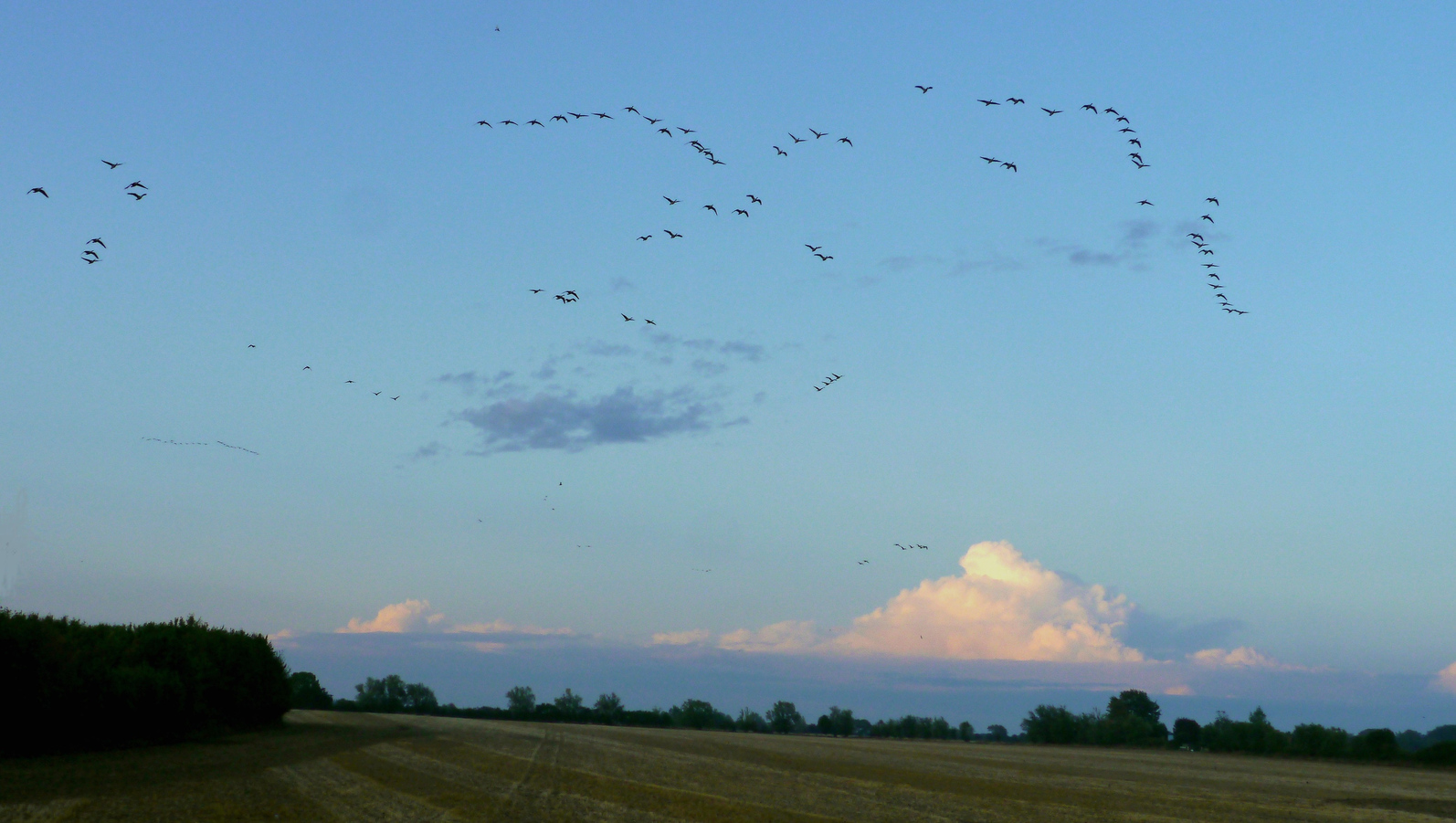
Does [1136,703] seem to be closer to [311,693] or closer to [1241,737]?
[1241,737]

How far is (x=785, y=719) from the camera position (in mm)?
154625

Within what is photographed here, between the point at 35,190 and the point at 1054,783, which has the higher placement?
the point at 35,190

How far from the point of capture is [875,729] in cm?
14362

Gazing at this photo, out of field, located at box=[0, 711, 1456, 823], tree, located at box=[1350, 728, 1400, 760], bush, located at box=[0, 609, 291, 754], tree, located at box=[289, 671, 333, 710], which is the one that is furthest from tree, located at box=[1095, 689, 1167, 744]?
tree, located at box=[289, 671, 333, 710]

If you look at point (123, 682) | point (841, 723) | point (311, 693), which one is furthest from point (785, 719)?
point (123, 682)

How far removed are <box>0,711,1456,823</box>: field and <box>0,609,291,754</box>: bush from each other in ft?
9.40

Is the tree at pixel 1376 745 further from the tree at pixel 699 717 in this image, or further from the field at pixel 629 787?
the tree at pixel 699 717

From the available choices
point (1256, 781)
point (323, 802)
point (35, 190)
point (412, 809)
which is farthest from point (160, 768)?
point (1256, 781)

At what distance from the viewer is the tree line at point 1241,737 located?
73875 millimetres

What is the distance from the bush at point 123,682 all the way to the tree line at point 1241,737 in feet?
257

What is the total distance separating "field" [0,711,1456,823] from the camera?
85.6ft

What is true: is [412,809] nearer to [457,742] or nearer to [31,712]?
[31,712]

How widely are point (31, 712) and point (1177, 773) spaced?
52.9m

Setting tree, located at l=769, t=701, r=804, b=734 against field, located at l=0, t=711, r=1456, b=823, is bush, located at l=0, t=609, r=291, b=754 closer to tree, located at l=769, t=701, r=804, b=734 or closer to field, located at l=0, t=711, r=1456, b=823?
field, located at l=0, t=711, r=1456, b=823
